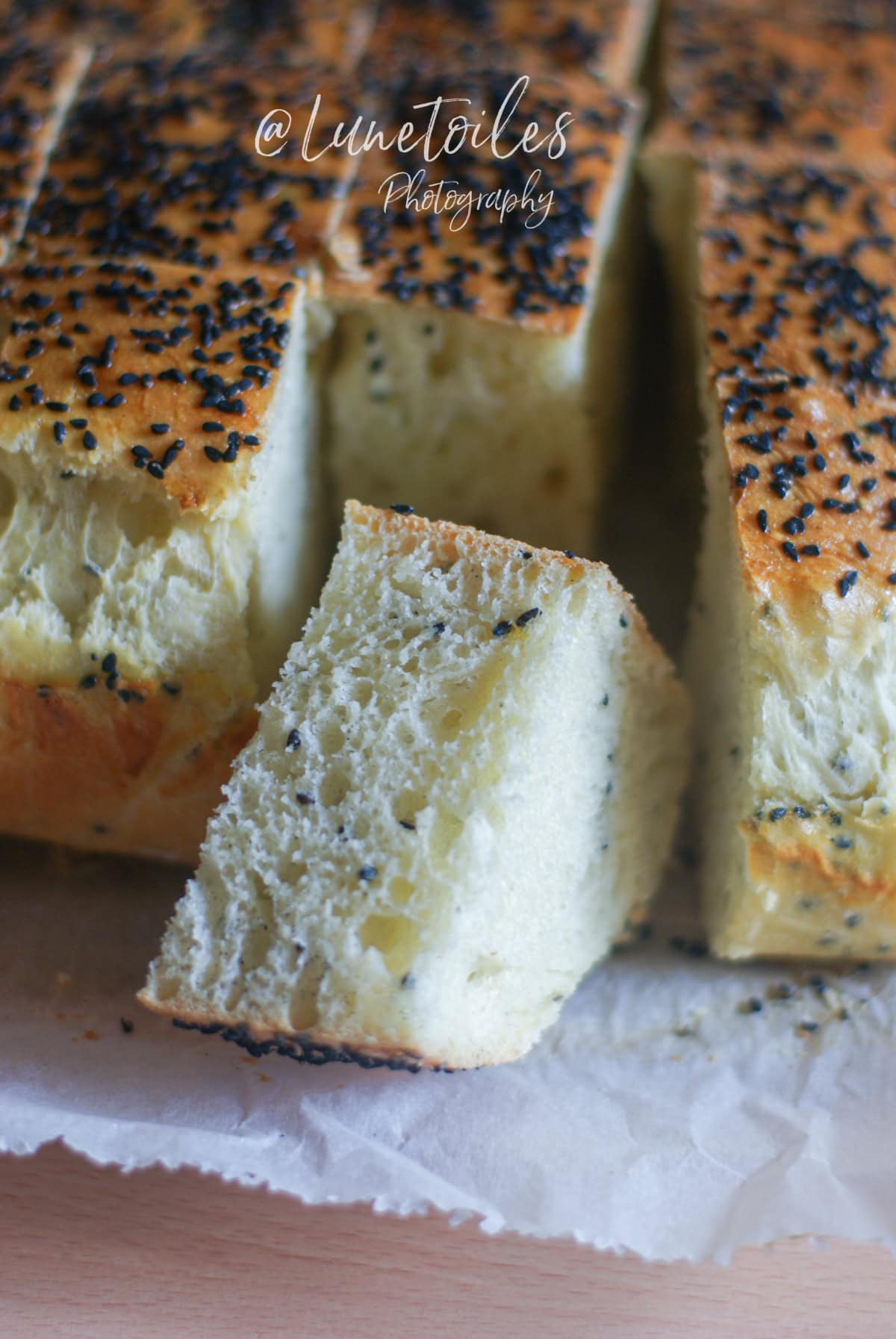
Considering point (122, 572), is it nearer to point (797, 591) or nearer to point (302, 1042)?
point (302, 1042)

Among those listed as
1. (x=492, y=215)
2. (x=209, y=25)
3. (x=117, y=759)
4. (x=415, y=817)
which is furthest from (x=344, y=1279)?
(x=209, y=25)

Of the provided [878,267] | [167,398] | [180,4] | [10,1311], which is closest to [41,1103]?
[10,1311]

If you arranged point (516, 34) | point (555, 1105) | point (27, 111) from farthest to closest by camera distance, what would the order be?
point (516, 34) < point (27, 111) < point (555, 1105)

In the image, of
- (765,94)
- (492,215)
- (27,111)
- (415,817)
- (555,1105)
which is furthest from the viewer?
(765,94)

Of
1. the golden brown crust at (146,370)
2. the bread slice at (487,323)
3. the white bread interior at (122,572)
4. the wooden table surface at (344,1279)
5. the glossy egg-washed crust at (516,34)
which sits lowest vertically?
the wooden table surface at (344,1279)

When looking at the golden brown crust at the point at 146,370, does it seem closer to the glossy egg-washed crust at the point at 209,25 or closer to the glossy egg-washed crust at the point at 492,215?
the glossy egg-washed crust at the point at 492,215

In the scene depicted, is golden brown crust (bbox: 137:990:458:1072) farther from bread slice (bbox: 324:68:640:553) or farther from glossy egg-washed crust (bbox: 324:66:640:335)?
glossy egg-washed crust (bbox: 324:66:640:335)

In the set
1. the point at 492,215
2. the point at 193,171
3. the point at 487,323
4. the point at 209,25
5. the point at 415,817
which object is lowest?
the point at 415,817

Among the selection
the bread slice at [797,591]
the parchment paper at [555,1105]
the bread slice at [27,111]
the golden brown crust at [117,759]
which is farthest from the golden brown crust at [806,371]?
the bread slice at [27,111]
